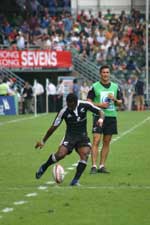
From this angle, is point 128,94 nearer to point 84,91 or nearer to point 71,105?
point 84,91

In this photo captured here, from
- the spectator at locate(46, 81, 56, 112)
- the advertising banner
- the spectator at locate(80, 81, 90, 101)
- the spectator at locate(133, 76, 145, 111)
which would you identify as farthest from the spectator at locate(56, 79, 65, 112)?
the advertising banner

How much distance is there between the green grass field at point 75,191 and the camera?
35.5 feet

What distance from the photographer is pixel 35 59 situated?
145 feet

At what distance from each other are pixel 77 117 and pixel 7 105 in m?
25.3


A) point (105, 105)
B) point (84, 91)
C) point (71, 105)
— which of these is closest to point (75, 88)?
point (84, 91)

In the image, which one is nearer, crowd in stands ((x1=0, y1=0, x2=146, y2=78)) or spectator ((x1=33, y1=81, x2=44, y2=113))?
spectator ((x1=33, y1=81, x2=44, y2=113))

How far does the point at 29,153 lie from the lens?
65.2 feet

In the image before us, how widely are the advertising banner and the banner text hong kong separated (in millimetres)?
4486

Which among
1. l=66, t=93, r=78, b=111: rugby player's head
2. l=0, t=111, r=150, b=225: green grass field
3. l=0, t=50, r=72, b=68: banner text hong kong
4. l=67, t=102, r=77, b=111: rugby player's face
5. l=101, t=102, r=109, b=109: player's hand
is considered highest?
l=66, t=93, r=78, b=111: rugby player's head

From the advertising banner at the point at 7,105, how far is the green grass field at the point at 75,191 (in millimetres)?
16761

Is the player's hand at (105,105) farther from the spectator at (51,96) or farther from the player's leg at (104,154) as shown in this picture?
the spectator at (51,96)

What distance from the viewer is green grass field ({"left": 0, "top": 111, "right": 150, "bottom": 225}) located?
10.8m

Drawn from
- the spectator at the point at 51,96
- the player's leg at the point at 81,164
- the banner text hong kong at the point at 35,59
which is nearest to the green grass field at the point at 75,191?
the player's leg at the point at 81,164

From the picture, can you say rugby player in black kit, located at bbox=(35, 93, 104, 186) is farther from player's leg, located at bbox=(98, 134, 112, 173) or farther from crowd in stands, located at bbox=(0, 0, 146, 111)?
crowd in stands, located at bbox=(0, 0, 146, 111)
